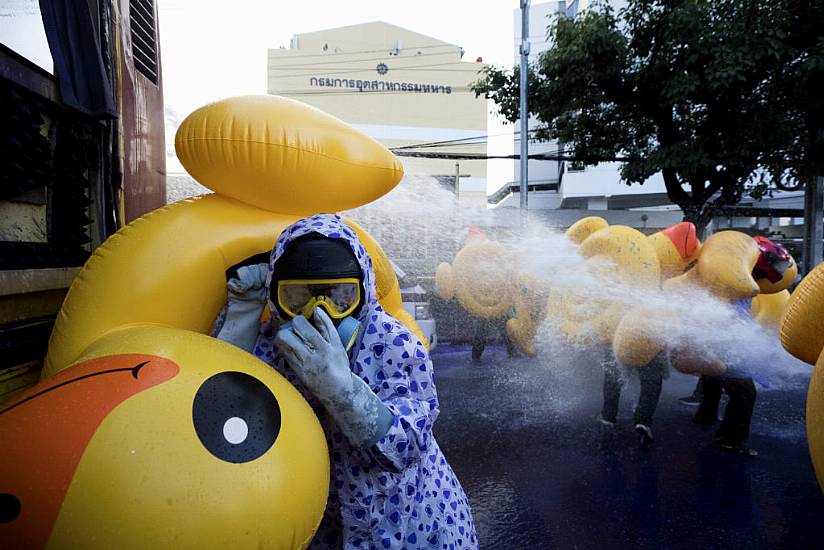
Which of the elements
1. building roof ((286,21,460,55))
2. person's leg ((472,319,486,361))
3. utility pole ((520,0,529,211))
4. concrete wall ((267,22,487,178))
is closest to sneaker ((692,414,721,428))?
person's leg ((472,319,486,361))

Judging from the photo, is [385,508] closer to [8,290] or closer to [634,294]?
[8,290]

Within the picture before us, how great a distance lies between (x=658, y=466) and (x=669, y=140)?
7.41m

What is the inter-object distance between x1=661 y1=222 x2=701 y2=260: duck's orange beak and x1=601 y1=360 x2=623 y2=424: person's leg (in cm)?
113

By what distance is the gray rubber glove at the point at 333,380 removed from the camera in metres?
1.32

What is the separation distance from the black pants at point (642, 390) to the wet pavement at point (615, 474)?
0.20 metres

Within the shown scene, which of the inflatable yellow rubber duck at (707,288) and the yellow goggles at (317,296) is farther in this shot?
the inflatable yellow rubber duck at (707,288)

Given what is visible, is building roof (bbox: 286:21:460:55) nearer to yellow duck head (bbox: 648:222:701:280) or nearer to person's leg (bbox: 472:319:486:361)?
person's leg (bbox: 472:319:486:361)

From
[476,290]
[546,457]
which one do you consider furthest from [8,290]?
[476,290]

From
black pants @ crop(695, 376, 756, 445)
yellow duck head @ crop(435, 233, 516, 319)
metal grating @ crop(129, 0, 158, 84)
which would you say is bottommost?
black pants @ crop(695, 376, 756, 445)

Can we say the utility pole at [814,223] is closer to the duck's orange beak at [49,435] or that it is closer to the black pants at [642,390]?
the black pants at [642,390]

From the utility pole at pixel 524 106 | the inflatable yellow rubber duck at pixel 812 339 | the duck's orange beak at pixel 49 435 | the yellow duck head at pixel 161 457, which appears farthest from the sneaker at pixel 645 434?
the utility pole at pixel 524 106

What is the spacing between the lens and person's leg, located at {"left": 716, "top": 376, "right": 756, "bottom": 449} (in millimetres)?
4617

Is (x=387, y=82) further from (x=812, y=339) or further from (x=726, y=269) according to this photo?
(x=812, y=339)

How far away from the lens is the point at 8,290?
1.89 m
